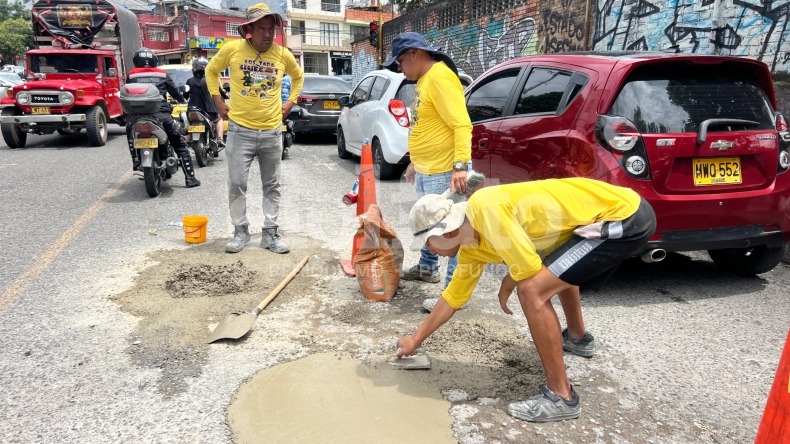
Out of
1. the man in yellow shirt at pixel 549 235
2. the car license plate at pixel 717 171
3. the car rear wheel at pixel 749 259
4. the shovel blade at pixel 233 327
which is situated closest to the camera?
the man in yellow shirt at pixel 549 235

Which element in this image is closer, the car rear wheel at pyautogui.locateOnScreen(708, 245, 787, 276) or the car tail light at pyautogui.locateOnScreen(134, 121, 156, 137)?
the car rear wheel at pyautogui.locateOnScreen(708, 245, 787, 276)

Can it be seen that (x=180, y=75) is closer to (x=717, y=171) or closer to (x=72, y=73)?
(x=72, y=73)

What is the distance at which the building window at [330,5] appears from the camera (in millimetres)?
53350

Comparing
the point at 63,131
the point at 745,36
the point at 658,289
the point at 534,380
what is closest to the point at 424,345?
the point at 534,380

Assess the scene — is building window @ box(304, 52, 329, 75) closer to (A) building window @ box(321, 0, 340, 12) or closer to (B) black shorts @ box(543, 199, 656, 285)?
(A) building window @ box(321, 0, 340, 12)

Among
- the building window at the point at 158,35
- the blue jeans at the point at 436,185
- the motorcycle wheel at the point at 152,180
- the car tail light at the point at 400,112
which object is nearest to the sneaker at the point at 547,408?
the blue jeans at the point at 436,185

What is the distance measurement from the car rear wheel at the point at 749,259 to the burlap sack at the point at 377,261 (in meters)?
2.61

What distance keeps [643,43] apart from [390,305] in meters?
7.64

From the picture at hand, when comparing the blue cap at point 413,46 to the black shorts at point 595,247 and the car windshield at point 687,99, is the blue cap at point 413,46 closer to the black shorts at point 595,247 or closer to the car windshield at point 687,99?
the car windshield at point 687,99

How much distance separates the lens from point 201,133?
941 centimetres

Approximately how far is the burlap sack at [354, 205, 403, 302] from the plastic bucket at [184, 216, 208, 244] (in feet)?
6.34

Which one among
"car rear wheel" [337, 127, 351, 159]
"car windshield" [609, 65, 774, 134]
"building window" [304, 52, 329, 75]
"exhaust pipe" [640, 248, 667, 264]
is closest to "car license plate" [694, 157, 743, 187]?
"car windshield" [609, 65, 774, 134]

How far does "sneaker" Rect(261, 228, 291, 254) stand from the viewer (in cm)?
506

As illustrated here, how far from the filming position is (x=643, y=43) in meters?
9.40
